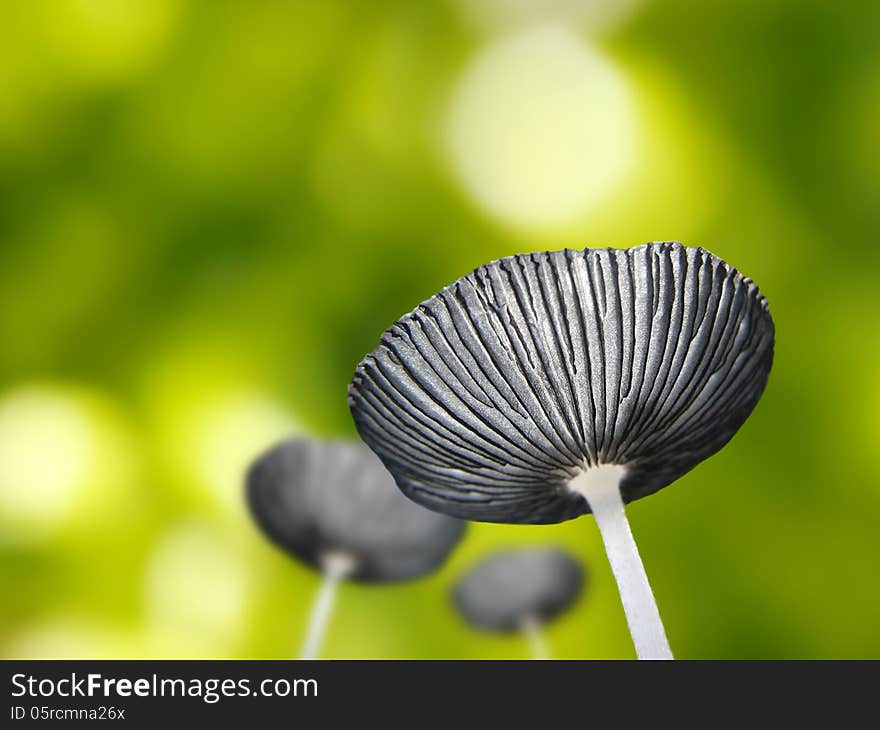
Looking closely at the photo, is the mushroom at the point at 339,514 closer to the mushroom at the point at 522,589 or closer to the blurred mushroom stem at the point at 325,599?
the blurred mushroom stem at the point at 325,599

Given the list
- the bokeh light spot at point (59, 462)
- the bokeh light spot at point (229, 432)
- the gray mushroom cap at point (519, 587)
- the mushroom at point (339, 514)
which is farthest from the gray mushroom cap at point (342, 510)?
the bokeh light spot at point (59, 462)

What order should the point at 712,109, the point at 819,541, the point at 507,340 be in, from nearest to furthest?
the point at 507,340
the point at 819,541
the point at 712,109

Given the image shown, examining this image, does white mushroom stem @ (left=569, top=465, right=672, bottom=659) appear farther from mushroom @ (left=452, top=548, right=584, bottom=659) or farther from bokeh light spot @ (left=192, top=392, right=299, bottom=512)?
bokeh light spot @ (left=192, top=392, right=299, bottom=512)

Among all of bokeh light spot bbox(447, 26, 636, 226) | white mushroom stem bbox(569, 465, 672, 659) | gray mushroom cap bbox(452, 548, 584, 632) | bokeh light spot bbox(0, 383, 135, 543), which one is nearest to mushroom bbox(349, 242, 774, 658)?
white mushroom stem bbox(569, 465, 672, 659)

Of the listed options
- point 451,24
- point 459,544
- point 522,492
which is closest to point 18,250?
point 451,24
